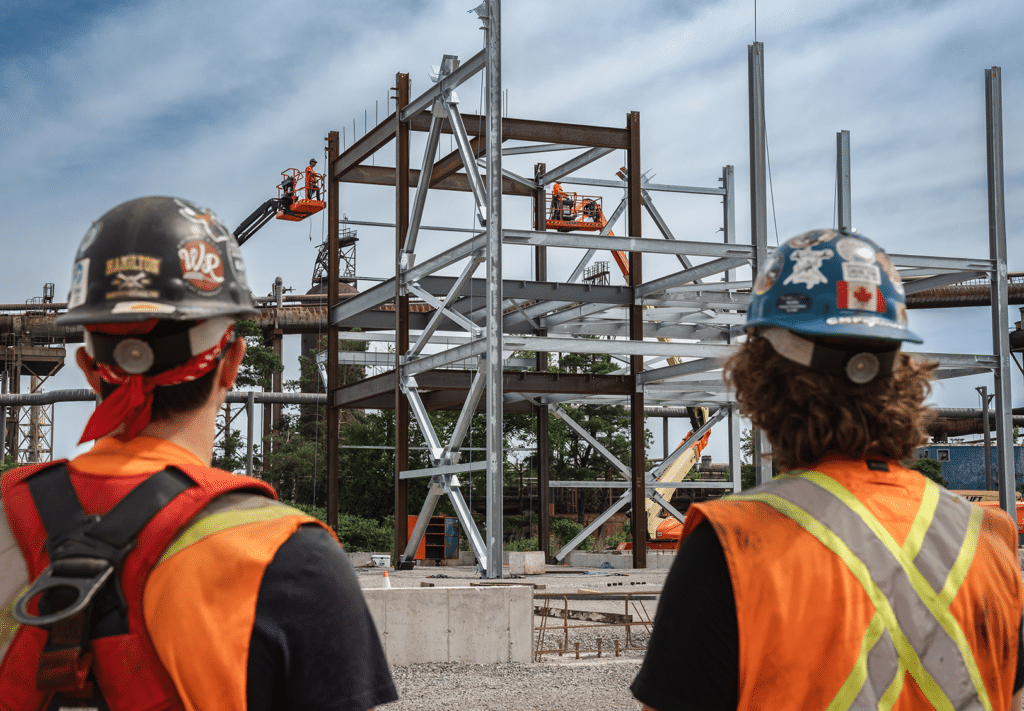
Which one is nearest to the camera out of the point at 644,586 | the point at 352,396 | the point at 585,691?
the point at 585,691

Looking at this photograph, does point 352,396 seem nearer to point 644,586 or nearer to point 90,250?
point 644,586

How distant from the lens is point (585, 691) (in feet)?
38.1

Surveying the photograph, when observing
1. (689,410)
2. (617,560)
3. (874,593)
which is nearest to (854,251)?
(874,593)

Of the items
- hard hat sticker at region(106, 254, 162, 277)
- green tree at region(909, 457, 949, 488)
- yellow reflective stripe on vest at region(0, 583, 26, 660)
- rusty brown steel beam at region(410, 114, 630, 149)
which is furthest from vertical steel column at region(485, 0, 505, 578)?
green tree at region(909, 457, 949, 488)

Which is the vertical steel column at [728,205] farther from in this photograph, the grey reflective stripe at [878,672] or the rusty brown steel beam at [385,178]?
the grey reflective stripe at [878,672]

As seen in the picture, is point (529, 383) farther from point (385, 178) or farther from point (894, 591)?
point (894, 591)

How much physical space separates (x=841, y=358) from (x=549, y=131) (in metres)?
22.5

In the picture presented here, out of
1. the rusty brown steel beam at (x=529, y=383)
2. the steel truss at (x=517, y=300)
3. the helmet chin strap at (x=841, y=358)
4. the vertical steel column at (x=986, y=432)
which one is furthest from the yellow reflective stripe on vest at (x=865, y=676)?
the vertical steel column at (x=986, y=432)

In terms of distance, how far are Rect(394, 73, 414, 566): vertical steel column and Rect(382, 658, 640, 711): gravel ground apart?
9758 mm

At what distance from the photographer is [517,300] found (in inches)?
1022

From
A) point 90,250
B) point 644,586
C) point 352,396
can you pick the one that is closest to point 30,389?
point 352,396

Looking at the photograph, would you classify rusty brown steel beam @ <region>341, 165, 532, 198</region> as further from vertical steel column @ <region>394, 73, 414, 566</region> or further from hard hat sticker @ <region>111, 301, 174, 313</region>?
hard hat sticker @ <region>111, 301, 174, 313</region>

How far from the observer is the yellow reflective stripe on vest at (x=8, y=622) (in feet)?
6.19

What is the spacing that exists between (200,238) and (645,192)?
2473 cm
